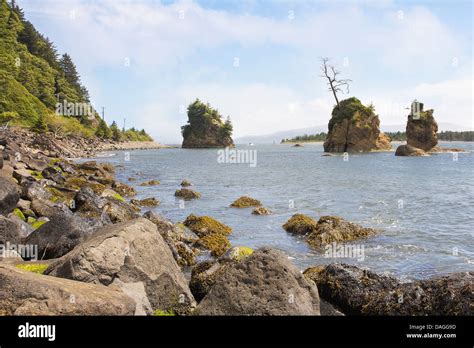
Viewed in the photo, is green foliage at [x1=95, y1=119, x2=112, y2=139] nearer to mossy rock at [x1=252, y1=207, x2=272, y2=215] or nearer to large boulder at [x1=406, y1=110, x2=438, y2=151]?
large boulder at [x1=406, y1=110, x2=438, y2=151]

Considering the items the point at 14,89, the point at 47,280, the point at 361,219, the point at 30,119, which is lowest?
the point at 361,219

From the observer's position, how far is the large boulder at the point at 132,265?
25.5 ft

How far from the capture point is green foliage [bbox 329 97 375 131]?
94625 millimetres

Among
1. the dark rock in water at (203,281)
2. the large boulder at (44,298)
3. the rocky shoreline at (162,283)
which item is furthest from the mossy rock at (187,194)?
the large boulder at (44,298)

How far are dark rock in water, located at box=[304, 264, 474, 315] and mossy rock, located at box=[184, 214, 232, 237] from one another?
8282mm

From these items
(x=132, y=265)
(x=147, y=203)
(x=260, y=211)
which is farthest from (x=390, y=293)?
(x=147, y=203)

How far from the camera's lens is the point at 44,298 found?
20.3 ft

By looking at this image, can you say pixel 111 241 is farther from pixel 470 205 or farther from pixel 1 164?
pixel 470 205

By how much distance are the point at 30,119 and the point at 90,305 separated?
90603 mm

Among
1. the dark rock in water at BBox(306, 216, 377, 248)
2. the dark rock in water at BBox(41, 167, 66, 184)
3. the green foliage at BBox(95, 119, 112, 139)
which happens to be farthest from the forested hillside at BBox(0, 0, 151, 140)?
the dark rock in water at BBox(306, 216, 377, 248)

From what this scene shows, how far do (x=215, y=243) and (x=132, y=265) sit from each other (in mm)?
8268
